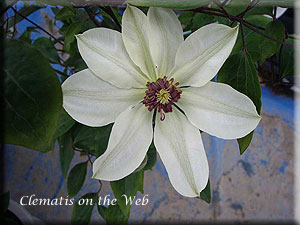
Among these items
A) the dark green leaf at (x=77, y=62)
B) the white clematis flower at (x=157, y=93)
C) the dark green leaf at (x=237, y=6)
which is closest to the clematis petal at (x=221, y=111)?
the white clematis flower at (x=157, y=93)

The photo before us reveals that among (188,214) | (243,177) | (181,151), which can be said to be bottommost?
(188,214)

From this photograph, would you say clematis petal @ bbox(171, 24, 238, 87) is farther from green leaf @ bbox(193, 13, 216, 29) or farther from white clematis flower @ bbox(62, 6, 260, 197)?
green leaf @ bbox(193, 13, 216, 29)

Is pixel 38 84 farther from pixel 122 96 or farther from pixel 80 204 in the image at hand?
pixel 80 204

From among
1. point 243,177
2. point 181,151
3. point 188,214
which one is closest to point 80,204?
point 181,151

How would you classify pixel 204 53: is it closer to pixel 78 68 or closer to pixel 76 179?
pixel 78 68

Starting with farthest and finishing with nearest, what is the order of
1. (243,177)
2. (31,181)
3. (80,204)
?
(243,177), (31,181), (80,204)

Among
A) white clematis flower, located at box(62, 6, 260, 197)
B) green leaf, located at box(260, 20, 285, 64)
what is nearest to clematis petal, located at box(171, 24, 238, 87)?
white clematis flower, located at box(62, 6, 260, 197)

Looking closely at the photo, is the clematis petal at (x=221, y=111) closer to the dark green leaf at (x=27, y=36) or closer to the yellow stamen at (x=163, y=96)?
the yellow stamen at (x=163, y=96)
